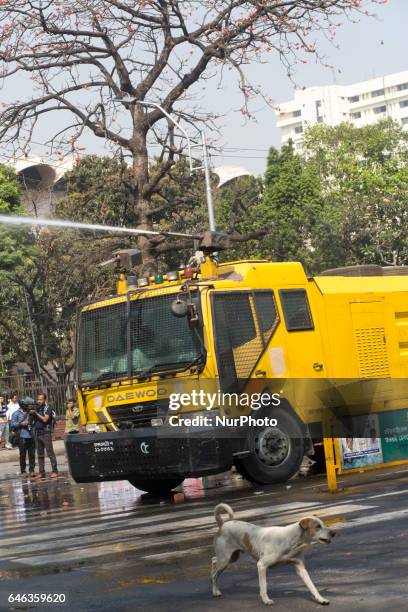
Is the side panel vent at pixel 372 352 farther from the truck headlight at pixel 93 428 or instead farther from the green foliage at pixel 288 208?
the green foliage at pixel 288 208

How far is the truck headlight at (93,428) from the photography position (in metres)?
14.8

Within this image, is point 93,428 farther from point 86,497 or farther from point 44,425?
point 44,425

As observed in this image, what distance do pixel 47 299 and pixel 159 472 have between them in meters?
24.3

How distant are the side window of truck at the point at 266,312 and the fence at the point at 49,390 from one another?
1779 cm

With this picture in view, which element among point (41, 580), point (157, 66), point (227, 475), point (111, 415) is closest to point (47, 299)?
point (157, 66)

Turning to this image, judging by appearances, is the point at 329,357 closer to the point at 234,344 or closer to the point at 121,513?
the point at 234,344

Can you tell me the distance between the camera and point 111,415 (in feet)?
48.2

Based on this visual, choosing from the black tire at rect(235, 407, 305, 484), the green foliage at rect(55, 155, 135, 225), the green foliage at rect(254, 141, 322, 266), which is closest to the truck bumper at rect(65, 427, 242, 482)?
the black tire at rect(235, 407, 305, 484)

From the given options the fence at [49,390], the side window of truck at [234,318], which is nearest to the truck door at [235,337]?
the side window of truck at [234,318]

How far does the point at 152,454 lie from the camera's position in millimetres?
13945

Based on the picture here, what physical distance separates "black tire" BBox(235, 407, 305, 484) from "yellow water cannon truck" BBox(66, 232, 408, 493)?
2cm

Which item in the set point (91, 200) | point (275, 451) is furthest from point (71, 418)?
point (91, 200)

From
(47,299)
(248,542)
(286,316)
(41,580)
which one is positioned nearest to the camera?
(248,542)

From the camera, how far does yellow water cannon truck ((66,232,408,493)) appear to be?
1392cm
